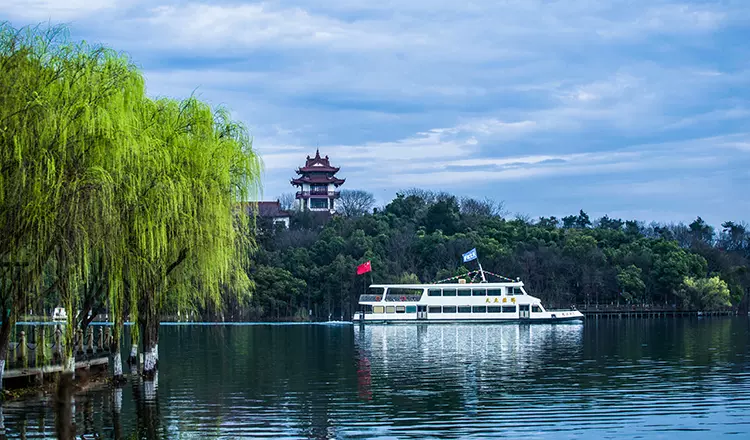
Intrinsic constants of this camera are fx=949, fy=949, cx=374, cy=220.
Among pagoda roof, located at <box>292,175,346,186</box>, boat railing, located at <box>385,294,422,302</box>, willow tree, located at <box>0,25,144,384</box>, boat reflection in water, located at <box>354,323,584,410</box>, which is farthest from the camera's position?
pagoda roof, located at <box>292,175,346,186</box>

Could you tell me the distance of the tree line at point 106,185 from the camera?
60.5 ft

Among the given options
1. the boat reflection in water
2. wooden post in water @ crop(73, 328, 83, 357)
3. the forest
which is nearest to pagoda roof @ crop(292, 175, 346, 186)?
the forest

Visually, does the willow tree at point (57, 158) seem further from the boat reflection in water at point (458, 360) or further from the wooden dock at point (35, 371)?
the boat reflection in water at point (458, 360)

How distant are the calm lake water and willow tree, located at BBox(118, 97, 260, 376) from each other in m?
3.23

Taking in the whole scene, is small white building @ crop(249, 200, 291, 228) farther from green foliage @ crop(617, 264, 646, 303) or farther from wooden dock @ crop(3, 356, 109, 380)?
wooden dock @ crop(3, 356, 109, 380)

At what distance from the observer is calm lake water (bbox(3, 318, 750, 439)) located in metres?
20.5

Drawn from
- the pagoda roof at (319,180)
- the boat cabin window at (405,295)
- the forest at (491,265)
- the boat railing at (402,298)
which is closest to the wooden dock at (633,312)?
the forest at (491,265)

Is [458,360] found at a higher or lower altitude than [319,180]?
lower

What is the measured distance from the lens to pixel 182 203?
77.7ft

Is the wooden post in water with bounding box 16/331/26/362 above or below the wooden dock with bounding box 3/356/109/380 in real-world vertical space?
above

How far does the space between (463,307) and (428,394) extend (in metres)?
48.7

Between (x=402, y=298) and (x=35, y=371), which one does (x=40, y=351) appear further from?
(x=402, y=298)

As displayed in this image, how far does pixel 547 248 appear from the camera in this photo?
89.8 metres

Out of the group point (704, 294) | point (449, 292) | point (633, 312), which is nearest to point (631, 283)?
point (633, 312)
